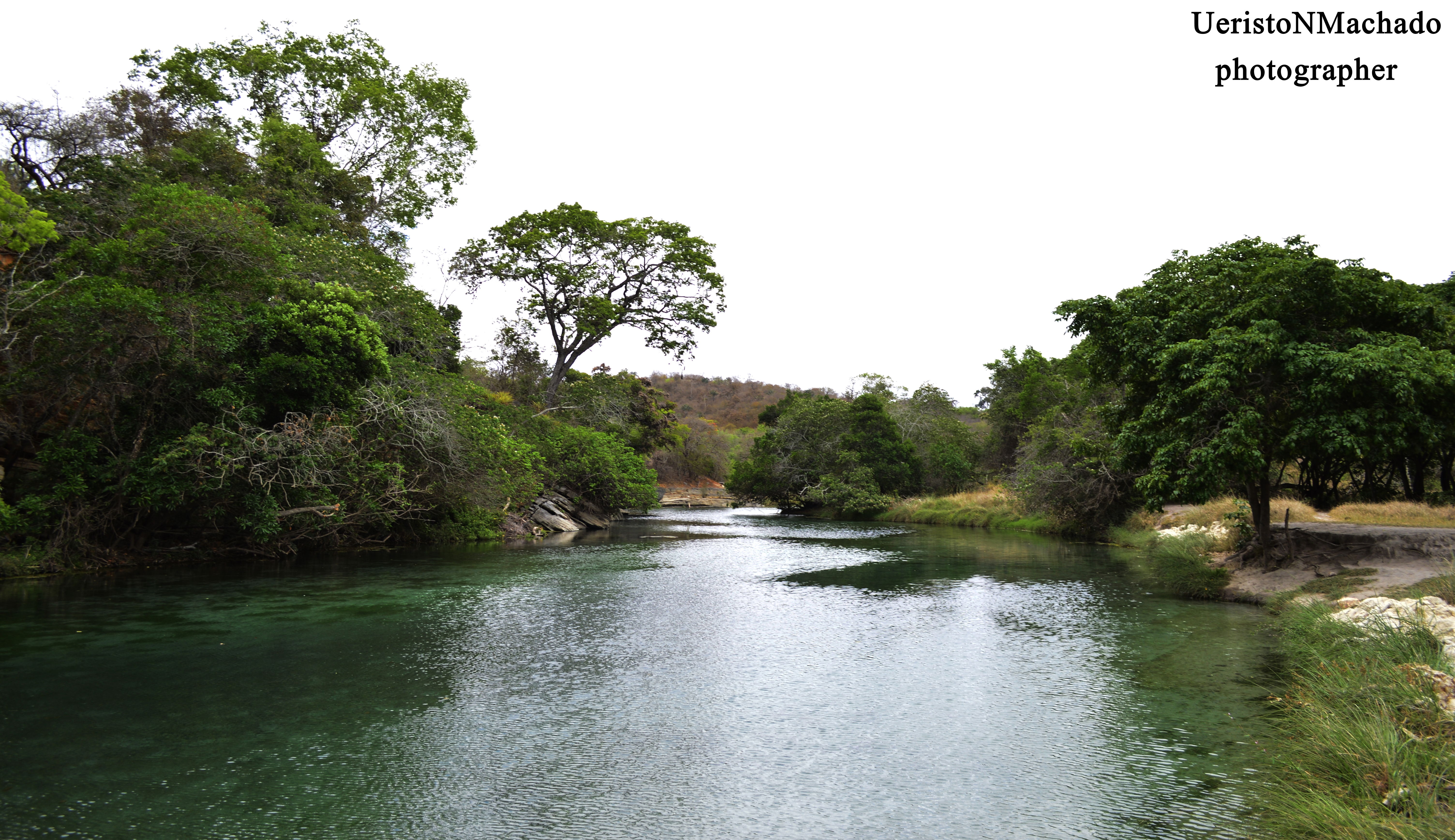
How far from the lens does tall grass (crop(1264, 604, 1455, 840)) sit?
432 centimetres

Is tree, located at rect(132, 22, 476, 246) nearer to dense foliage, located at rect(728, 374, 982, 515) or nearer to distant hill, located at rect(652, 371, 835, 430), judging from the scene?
dense foliage, located at rect(728, 374, 982, 515)

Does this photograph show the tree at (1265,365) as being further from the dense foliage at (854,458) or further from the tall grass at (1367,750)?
the dense foliage at (854,458)

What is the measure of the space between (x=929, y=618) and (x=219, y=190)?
66.7 feet

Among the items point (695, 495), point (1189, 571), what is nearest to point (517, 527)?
point (1189, 571)

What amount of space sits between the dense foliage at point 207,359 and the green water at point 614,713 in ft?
7.32

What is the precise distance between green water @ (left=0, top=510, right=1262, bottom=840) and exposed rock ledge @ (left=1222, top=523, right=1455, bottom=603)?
1117 mm

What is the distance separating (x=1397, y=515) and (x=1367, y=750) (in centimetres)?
1679

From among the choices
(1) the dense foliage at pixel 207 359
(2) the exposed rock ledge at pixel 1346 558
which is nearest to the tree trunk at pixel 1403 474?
(2) the exposed rock ledge at pixel 1346 558

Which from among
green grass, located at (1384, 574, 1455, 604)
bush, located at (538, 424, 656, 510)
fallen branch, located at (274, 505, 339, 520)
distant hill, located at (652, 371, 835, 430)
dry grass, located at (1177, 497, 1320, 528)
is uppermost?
distant hill, located at (652, 371, 835, 430)

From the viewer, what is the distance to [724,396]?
109875mm

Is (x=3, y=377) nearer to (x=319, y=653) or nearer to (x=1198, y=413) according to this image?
(x=319, y=653)

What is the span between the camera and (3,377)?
14320 mm

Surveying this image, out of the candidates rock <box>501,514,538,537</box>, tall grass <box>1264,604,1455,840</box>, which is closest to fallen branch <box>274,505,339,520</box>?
rock <box>501,514,538,537</box>

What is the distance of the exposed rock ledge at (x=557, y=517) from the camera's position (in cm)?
2742
